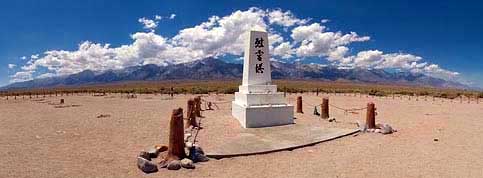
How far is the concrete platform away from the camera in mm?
9027

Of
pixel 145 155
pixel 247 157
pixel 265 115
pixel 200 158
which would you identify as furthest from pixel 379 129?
pixel 145 155

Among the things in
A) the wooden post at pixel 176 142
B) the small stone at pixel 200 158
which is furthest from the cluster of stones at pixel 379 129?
the wooden post at pixel 176 142

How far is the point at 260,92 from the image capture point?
45.3 ft

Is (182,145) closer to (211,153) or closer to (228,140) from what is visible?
(211,153)

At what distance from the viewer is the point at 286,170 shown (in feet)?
25.0

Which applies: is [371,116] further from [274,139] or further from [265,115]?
[274,139]

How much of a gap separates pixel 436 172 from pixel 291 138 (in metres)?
4.03

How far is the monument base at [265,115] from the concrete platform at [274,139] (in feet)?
1.35

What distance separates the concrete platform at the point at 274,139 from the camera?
9027mm

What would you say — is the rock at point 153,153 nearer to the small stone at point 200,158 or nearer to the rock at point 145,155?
the rock at point 145,155

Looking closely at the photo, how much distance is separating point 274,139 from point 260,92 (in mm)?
3537

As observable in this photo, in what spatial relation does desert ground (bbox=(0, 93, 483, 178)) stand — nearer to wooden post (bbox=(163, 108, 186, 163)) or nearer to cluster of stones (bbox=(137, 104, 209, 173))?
cluster of stones (bbox=(137, 104, 209, 173))

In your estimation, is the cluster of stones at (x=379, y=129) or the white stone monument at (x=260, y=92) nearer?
the cluster of stones at (x=379, y=129)

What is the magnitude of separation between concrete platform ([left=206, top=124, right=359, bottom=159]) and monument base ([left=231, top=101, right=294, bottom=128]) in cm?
41
